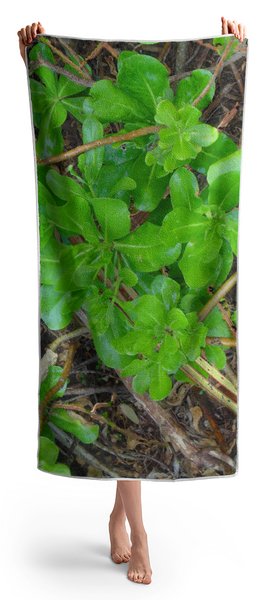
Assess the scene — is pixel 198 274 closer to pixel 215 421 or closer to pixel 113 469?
pixel 215 421

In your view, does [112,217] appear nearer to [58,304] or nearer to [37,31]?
[58,304]

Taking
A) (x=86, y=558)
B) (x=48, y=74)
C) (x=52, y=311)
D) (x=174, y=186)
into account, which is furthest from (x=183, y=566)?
(x=48, y=74)

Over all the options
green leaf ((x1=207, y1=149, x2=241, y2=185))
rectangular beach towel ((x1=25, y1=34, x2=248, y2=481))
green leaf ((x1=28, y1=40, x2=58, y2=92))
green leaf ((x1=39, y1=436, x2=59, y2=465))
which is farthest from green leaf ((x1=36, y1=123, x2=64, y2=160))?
green leaf ((x1=39, y1=436, x2=59, y2=465))

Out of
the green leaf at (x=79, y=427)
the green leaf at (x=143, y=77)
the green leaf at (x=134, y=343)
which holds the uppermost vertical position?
the green leaf at (x=143, y=77)

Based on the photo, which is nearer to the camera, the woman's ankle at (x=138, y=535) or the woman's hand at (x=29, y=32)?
the woman's hand at (x=29, y=32)

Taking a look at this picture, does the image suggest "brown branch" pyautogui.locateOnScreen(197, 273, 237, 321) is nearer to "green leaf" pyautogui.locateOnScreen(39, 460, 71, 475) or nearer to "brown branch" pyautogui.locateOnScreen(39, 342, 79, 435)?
"brown branch" pyautogui.locateOnScreen(39, 342, 79, 435)

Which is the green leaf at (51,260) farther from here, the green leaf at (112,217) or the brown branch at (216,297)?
the brown branch at (216,297)

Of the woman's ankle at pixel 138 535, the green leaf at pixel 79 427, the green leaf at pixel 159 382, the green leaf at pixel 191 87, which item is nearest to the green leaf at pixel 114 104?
the green leaf at pixel 191 87
